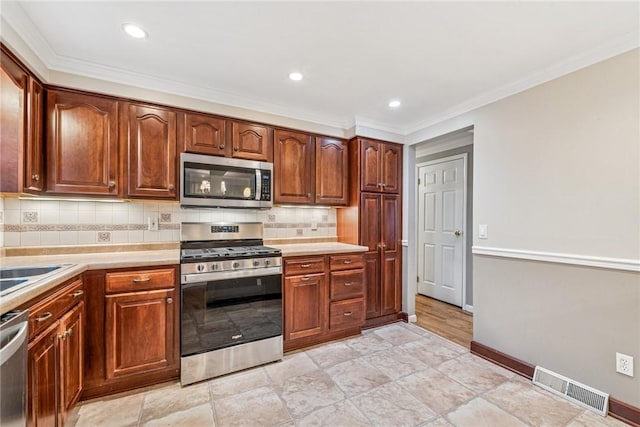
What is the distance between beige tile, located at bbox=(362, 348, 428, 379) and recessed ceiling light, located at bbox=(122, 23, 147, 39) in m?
2.99

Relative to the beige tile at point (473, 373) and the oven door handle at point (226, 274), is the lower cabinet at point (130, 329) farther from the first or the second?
the beige tile at point (473, 373)

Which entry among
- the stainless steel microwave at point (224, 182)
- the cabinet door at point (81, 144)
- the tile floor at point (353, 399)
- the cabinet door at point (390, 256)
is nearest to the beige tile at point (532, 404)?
the tile floor at point (353, 399)

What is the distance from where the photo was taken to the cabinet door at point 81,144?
2.04 meters

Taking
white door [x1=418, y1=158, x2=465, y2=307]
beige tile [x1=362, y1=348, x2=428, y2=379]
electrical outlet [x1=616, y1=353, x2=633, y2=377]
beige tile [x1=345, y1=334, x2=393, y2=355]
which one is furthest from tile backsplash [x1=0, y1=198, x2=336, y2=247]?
electrical outlet [x1=616, y1=353, x2=633, y2=377]

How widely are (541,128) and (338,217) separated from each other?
7.09 feet

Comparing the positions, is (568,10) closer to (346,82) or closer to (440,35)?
(440,35)

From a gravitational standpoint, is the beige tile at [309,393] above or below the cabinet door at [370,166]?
below

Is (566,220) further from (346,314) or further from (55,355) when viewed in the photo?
(55,355)

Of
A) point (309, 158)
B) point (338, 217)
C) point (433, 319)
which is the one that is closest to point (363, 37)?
point (309, 158)

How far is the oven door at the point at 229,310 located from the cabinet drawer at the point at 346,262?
611mm

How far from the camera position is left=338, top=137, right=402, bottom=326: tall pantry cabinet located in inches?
127

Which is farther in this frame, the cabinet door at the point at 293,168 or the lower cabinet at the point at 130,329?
the cabinet door at the point at 293,168

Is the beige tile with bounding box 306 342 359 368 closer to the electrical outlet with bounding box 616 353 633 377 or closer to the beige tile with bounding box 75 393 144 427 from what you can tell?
the beige tile with bounding box 75 393 144 427

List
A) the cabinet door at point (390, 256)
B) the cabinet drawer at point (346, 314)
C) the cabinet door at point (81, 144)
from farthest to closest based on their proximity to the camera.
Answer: the cabinet door at point (390, 256)
the cabinet drawer at point (346, 314)
the cabinet door at point (81, 144)
